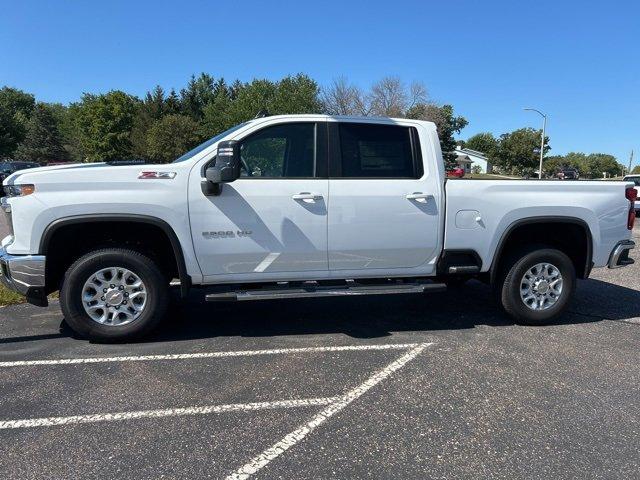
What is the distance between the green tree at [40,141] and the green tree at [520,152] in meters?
67.4

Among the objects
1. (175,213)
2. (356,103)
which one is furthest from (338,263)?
(356,103)

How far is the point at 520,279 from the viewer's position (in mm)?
5184

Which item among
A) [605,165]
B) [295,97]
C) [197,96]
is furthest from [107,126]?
[605,165]

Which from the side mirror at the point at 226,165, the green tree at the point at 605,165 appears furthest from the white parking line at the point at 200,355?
the green tree at the point at 605,165

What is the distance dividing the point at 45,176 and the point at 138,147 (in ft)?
223

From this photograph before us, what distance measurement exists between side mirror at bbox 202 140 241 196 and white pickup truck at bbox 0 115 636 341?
0.01 meters

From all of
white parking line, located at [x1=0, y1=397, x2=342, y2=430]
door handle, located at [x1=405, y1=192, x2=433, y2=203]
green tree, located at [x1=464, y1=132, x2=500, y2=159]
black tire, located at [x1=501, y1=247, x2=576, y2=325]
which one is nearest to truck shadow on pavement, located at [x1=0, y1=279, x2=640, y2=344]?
black tire, located at [x1=501, y1=247, x2=576, y2=325]

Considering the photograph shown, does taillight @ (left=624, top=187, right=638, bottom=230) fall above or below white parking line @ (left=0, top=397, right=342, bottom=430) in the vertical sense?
above

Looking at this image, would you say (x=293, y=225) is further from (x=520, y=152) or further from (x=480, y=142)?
(x=480, y=142)

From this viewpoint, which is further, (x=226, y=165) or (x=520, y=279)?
(x=520, y=279)

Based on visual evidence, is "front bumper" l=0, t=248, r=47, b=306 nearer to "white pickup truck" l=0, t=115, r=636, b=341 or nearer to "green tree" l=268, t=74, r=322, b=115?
"white pickup truck" l=0, t=115, r=636, b=341

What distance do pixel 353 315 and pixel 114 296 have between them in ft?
8.32

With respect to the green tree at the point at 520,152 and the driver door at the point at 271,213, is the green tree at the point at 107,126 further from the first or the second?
the driver door at the point at 271,213

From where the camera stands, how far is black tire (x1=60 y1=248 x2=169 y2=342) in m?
4.36
